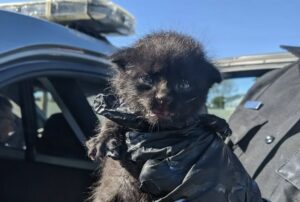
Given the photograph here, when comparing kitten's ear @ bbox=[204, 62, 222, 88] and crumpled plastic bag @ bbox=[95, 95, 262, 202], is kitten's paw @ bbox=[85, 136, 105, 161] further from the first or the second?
kitten's ear @ bbox=[204, 62, 222, 88]

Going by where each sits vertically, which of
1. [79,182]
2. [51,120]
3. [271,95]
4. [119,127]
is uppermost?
[119,127]

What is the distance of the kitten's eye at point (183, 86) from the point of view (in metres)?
2.38

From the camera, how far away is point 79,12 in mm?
3463

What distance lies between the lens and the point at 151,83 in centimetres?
241

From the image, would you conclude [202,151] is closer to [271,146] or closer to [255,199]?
[255,199]

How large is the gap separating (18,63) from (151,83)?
59 centimetres

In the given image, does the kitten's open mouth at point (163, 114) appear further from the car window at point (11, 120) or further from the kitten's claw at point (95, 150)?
the car window at point (11, 120)

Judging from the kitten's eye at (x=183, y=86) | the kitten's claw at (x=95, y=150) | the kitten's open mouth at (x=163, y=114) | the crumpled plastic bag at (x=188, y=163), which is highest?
the kitten's eye at (x=183, y=86)

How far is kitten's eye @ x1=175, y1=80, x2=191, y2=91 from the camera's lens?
238 centimetres

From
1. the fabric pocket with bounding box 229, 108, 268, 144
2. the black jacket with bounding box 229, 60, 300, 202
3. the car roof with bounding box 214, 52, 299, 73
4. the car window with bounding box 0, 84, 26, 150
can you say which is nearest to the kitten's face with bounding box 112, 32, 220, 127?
the black jacket with bounding box 229, 60, 300, 202

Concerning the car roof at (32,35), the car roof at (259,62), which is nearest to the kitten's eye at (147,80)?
the car roof at (32,35)

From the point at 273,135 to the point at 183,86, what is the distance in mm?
808

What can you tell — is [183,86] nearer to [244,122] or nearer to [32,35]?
[32,35]

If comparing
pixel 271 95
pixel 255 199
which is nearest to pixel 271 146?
pixel 271 95
